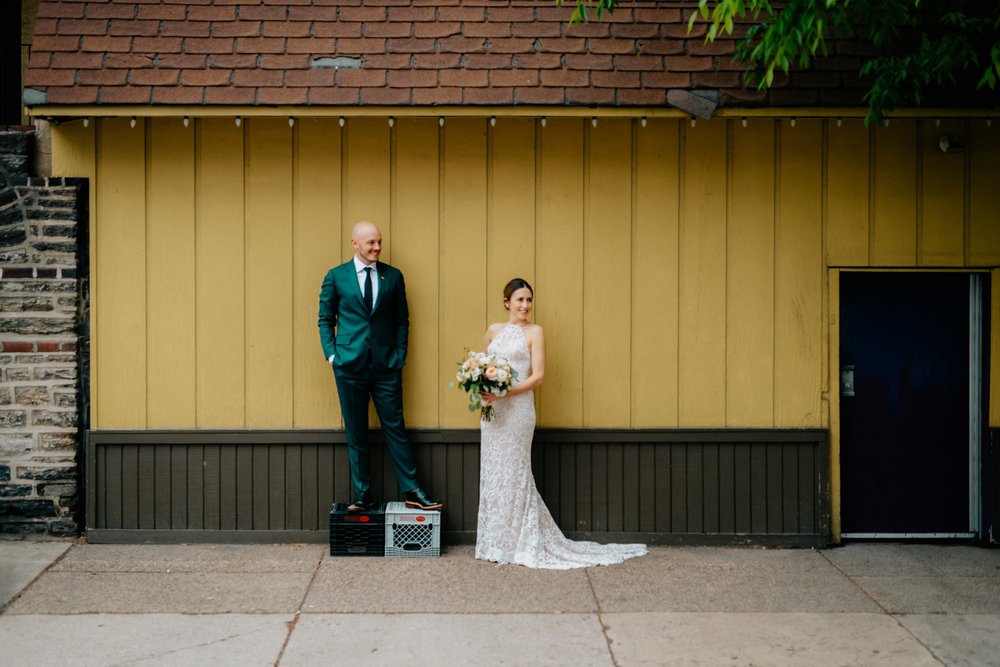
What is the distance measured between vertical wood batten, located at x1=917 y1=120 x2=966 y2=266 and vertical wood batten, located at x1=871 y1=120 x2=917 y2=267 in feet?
0.21

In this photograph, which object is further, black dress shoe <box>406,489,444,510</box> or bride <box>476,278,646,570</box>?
black dress shoe <box>406,489,444,510</box>

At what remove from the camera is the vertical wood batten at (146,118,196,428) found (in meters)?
7.16

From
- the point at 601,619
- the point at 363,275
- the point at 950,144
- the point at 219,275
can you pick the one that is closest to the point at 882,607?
the point at 601,619

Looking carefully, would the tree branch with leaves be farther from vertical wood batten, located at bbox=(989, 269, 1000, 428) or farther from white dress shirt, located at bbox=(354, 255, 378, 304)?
white dress shirt, located at bbox=(354, 255, 378, 304)

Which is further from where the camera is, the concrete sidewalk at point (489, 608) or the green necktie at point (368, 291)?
the green necktie at point (368, 291)

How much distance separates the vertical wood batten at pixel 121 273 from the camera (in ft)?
23.4

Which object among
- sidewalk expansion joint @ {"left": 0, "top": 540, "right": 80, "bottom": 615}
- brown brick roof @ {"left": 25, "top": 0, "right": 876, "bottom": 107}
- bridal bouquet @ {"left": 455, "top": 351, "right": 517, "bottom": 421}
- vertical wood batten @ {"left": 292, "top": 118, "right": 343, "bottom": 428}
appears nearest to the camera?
sidewalk expansion joint @ {"left": 0, "top": 540, "right": 80, "bottom": 615}

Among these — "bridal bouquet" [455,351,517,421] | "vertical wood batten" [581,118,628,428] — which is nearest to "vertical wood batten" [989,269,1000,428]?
"vertical wood batten" [581,118,628,428]

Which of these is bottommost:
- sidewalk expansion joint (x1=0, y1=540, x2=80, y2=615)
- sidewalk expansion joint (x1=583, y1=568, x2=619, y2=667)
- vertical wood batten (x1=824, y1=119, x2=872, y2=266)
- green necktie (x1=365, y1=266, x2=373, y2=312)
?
sidewalk expansion joint (x1=583, y1=568, x2=619, y2=667)

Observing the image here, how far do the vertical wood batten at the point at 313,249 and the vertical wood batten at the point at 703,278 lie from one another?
8.71 ft

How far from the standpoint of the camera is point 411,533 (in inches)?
270

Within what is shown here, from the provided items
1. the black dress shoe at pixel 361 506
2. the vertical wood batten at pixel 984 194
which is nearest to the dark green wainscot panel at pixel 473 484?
the black dress shoe at pixel 361 506

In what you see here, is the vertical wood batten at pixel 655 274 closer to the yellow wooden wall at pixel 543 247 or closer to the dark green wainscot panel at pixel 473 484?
the yellow wooden wall at pixel 543 247

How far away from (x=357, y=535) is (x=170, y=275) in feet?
7.94
